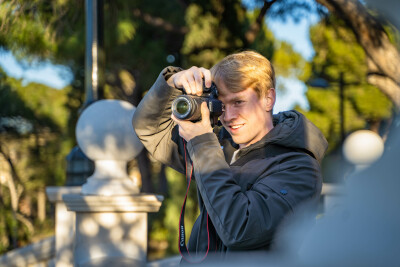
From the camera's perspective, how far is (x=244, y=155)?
1816 mm

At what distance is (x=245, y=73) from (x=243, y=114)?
15cm

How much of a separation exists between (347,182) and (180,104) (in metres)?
1.31

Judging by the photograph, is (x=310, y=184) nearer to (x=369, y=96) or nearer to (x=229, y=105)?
(x=229, y=105)

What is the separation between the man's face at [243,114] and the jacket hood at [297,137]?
0.20 feet

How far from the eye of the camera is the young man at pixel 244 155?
1.47 m

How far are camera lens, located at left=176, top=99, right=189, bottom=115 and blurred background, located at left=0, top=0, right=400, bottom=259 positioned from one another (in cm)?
133

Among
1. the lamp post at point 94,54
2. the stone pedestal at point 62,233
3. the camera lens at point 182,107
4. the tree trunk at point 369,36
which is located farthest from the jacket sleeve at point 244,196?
the tree trunk at point 369,36

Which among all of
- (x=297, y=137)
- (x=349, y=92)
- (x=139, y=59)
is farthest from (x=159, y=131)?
(x=349, y=92)

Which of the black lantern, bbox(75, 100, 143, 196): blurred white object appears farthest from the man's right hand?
the black lantern

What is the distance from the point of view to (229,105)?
71.1 inches

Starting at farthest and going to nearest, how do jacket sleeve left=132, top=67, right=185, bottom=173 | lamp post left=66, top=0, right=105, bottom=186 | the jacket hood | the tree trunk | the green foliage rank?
the green foliage
the tree trunk
lamp post left=66, top=0, right=105, bottom=186
jacket sleeve left=132, top=67, right=185, bottom=173
the jacket hood

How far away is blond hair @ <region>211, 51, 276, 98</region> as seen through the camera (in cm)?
180

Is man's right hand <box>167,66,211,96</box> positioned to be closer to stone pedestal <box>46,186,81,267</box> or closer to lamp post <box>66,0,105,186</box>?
stone pedestal <box>46,186,81,267</box>

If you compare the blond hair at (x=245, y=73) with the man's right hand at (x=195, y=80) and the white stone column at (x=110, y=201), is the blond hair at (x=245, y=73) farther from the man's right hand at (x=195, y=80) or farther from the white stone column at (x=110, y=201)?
the white stone column at (x=110, y=201)
